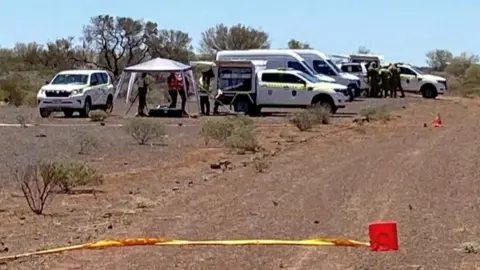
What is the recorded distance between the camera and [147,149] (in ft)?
88.9

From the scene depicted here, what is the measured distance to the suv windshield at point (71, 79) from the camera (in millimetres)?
43562

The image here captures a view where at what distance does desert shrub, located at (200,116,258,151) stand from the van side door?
37.4 feet

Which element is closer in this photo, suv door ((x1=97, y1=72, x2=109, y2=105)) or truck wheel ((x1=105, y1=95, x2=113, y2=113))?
suv door ((x1=97, y1=72, x2=109, y2=105))

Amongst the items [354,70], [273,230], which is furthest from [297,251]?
[354,70]

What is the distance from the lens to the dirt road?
10922 millimetres

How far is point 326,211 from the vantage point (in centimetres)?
1474

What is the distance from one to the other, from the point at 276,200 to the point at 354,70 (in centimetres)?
4939

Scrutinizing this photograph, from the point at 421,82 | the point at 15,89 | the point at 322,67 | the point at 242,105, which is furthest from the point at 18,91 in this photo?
the point at 242,105

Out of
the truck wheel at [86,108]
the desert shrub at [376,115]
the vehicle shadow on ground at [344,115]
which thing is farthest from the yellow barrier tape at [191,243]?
the vehicle shadow on ground at [344,115]

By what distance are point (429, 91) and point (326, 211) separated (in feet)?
171

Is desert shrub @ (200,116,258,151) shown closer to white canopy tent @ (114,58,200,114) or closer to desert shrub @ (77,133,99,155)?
desert shrub @ (77,133,99,155)

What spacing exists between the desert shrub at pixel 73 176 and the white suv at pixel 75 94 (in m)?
24.4

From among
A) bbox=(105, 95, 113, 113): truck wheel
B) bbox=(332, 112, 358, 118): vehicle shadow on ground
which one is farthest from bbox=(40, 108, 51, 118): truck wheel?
bbox=(332, 112, 358, 118): vehicle shadow on ground

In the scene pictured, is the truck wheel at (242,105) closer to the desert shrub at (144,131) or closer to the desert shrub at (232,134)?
the desert shrub at (232,134)
